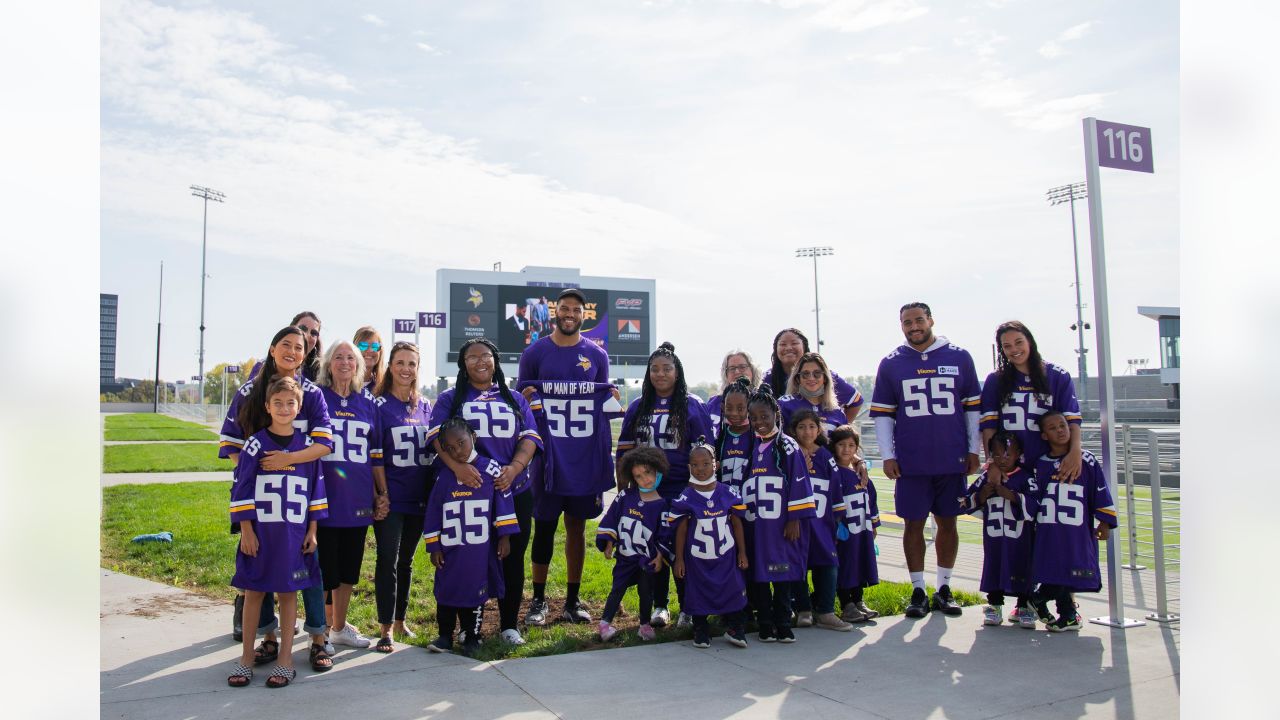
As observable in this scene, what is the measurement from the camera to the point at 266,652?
4895 mm

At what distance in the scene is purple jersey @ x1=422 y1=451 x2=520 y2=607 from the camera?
5.14m

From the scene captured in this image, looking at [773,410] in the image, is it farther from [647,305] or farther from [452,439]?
[647,305]

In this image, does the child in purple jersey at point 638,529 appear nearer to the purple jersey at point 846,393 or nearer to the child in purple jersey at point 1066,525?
the purple jersey at point 846,393

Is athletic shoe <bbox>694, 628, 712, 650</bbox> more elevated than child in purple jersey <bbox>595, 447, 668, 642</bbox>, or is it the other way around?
child in purple jersey <bbox>595, 447, 668, 642</bbox>

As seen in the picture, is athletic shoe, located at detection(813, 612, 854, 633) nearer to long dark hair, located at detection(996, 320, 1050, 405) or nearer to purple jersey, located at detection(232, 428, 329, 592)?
long dark hair, located at detection(996, 320, 1050, 405)

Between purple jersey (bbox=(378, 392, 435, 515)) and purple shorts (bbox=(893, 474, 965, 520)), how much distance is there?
3238 millimetres

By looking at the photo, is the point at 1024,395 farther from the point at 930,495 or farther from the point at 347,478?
the point at 347,478

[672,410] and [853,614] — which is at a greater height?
[672,410]

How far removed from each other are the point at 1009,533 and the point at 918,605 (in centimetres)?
80

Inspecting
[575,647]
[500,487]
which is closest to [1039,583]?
[575,647]

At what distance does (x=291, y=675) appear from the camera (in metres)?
4.50

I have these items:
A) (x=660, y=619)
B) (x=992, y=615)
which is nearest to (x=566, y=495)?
(x=660, y=619)

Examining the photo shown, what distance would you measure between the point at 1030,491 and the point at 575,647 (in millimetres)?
3167

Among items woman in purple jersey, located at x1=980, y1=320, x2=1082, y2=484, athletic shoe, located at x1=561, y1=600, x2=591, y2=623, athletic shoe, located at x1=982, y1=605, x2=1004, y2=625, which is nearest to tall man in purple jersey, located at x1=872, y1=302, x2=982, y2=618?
woman in purple jersey, located at x1=980, y1=320, x2=1082, y2=484
